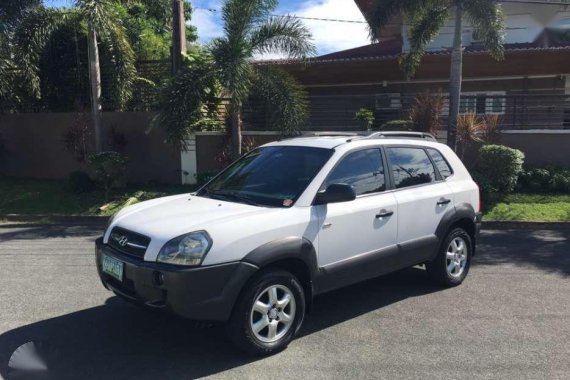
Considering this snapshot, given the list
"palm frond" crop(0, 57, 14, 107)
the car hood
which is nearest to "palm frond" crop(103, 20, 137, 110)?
"palm frond" crop(0, 57, 14, 107)

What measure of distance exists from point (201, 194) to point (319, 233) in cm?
137

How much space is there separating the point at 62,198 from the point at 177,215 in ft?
30.7

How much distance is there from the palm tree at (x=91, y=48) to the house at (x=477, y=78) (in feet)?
13.0

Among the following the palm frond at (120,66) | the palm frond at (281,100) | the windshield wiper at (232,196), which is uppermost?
the palm frond at (120,66)

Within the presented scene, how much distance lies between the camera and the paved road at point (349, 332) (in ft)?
13.0

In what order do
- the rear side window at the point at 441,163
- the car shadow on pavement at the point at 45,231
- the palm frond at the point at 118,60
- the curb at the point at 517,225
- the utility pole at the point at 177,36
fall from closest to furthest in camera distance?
1. the rear side window at the point at 441,163
2. the car shadow on pavement at the point at 45,231
3. the curb at the point at 517,225
4. the palm frond at the point at 118,60
5. the utility pole at the point at 177,36

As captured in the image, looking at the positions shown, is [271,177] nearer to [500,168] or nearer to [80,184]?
[500,168]

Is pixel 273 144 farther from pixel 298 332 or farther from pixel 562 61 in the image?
pixel 562 61

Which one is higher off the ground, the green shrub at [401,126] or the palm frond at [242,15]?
the palm frond at [242,15]

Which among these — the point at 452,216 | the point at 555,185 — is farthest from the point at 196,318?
the point at 555,185

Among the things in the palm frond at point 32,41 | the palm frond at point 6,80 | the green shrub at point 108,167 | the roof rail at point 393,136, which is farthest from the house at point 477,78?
the roof rail at point 393,136

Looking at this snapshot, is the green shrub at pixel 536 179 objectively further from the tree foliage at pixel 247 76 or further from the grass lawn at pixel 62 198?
the grass lawn at pixel 62 198

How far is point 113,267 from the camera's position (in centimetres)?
421

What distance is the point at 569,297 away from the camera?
223 inches
